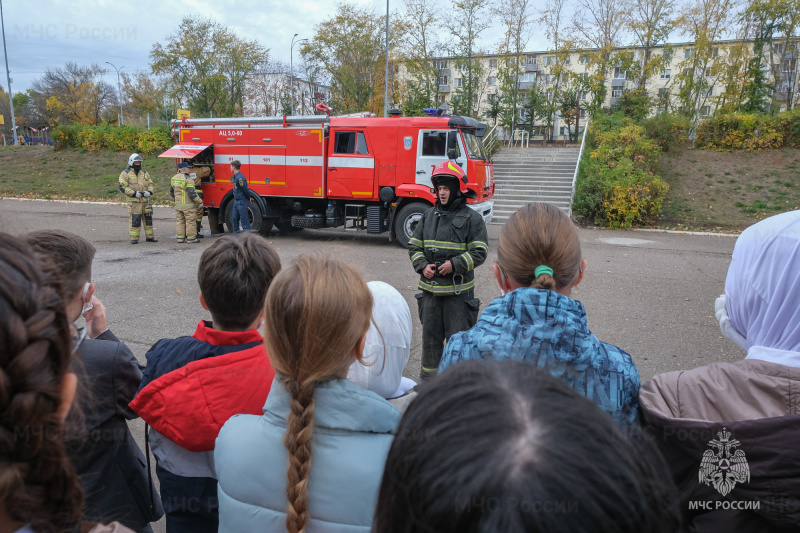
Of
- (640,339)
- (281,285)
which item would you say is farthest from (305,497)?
(640,339)

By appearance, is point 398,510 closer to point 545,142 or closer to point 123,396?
point 123,396

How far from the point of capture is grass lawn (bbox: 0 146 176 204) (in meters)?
22.7

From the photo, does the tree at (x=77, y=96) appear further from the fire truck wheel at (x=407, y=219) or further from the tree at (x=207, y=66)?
the fire truck wheel at (x=407, y=219)

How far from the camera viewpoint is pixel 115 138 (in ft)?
95.7

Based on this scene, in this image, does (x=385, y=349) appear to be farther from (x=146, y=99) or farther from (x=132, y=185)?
(x=146, y=99)

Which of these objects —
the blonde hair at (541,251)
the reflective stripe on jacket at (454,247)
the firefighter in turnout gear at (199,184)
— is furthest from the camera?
the firefighter in turnout gear at (199,184)

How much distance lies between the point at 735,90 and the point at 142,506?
30747mm

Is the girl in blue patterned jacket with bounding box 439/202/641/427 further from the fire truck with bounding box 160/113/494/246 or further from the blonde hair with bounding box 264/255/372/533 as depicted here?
the fire truck with bounding box 160/113/494/246

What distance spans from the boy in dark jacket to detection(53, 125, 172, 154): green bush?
29.6 meters

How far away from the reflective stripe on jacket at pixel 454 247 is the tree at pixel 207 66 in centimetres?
3205

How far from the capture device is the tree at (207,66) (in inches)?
1251

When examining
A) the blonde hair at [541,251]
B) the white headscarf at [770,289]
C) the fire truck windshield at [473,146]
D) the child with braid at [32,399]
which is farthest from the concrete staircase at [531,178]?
the child with braid at [32,399]

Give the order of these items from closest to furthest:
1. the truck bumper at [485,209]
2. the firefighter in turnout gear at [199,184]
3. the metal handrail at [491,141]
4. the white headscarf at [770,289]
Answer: the white headscarf at [770,289], the truck bumper at [485,209], the firefighter in turnout gear at [199,184], the metal handrail at [491,141]

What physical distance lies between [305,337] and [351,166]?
11258 mm
